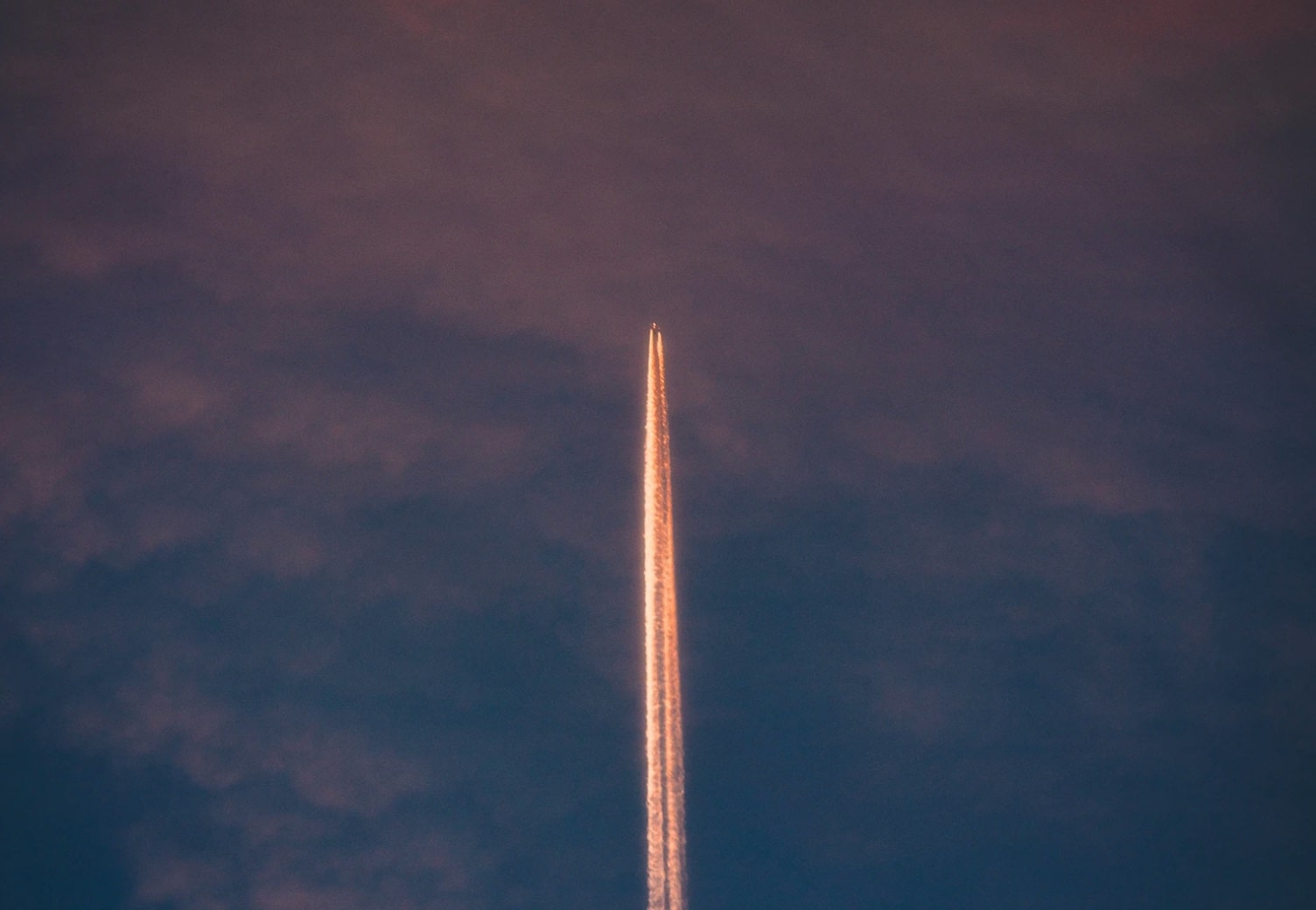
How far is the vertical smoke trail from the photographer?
1579cm

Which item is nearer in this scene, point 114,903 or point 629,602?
point 114,903

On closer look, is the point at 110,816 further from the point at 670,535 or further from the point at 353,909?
the point at 670,535

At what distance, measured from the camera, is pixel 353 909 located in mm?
15461

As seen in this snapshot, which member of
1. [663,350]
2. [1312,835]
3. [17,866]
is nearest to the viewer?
[17,866]

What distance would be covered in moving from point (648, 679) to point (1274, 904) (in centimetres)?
828

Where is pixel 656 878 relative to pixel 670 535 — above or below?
below

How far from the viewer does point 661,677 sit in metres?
16.3

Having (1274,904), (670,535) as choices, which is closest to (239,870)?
(670,535)

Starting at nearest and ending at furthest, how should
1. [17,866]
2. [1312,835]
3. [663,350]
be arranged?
[17,866], [1312,835], [663,350]

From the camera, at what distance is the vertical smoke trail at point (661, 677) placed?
1579cm

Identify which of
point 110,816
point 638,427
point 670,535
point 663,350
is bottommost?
point 110,816

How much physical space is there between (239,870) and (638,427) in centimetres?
741

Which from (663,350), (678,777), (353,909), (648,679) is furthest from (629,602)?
(353,909)

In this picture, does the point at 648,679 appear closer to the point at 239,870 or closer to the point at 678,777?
the point at 678,777
